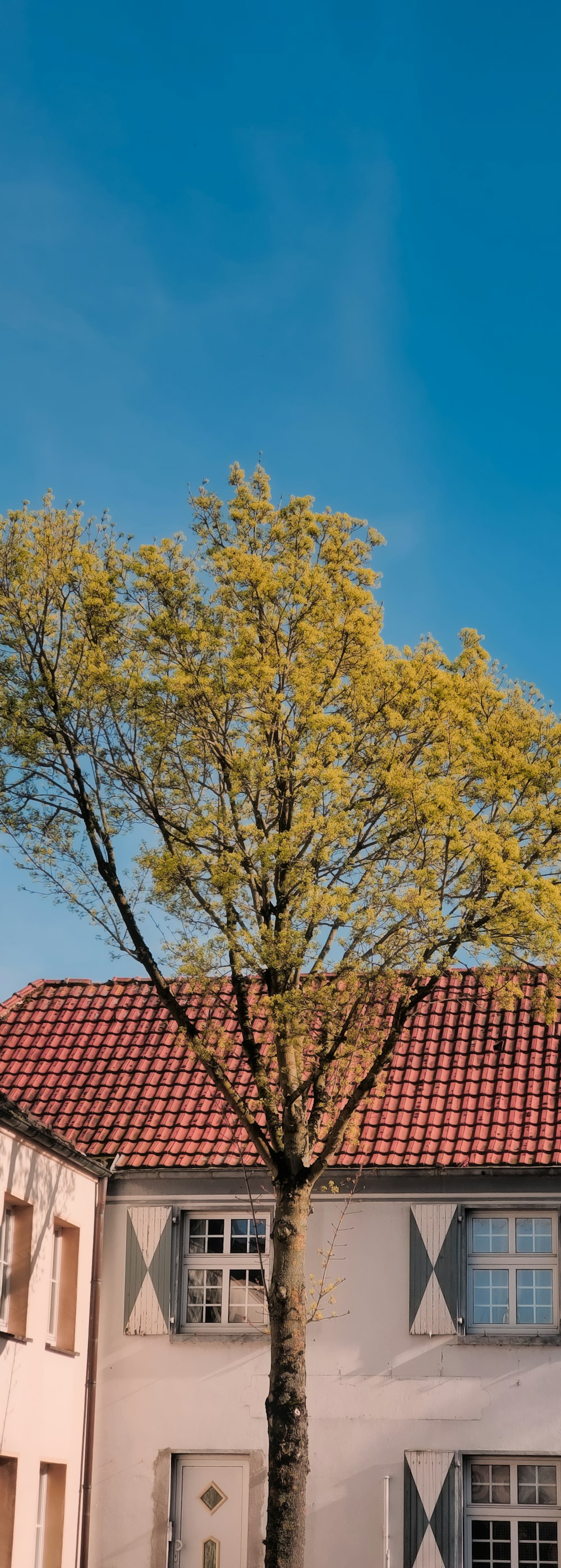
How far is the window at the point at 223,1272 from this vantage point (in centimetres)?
1892

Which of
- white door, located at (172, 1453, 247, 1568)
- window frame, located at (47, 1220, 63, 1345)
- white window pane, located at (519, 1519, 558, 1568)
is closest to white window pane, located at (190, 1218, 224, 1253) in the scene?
window frame, located at (47, 1220, 63, 1345)

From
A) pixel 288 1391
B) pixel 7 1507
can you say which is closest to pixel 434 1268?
pixel 288 1391

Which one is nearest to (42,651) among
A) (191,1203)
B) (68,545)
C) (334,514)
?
(68,545)

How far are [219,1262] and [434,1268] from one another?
8.87 ft

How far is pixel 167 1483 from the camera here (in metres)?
18.2

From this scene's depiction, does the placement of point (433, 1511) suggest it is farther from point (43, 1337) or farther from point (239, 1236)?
point (43, 1337)

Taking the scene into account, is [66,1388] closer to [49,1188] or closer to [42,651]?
[49,1188]

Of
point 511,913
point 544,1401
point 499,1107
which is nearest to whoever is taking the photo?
point 511,913

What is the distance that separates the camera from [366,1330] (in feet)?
60.0

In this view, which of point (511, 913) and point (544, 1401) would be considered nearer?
point (511, 913)

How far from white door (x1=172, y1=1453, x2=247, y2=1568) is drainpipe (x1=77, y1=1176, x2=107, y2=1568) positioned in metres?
1.04

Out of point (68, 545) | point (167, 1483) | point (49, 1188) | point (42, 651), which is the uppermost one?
point (68, 545)

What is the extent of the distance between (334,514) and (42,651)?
3.28m

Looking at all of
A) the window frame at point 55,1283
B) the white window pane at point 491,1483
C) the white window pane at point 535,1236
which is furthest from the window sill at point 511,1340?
the window frame at point 55,1283
